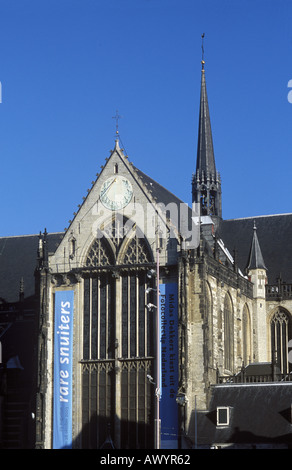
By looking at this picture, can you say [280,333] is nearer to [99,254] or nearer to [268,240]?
[268,240]

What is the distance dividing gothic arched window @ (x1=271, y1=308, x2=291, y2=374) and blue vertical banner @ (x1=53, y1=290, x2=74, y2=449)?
55.0 ft

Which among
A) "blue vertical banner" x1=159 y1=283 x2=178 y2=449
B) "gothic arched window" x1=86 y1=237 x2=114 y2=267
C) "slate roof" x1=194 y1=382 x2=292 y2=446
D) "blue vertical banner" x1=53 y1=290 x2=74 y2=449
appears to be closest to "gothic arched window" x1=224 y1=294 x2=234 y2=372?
"slate roof" x1=194 y1=382 x2=292 y2=446

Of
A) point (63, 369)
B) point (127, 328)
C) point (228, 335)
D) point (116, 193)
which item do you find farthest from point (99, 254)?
point (228, 335)

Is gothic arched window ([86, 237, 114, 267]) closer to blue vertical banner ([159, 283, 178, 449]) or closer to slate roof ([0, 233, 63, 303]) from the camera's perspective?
blue vertical banner ([159, 283, 178, 449])

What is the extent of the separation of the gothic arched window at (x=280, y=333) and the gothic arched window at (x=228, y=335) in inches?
256

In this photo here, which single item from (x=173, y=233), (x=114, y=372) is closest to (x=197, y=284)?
(x=173, y=233)

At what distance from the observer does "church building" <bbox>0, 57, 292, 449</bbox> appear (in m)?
56.0

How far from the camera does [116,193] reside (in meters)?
60.2

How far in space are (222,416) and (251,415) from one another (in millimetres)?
1651

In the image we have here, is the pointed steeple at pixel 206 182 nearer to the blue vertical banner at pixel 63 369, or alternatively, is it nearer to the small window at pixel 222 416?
the blue vertical banner at pixel 63 369

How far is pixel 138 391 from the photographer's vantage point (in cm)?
5672

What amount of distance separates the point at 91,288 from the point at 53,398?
716 centimetres

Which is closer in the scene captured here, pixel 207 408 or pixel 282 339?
pixel 207 408
